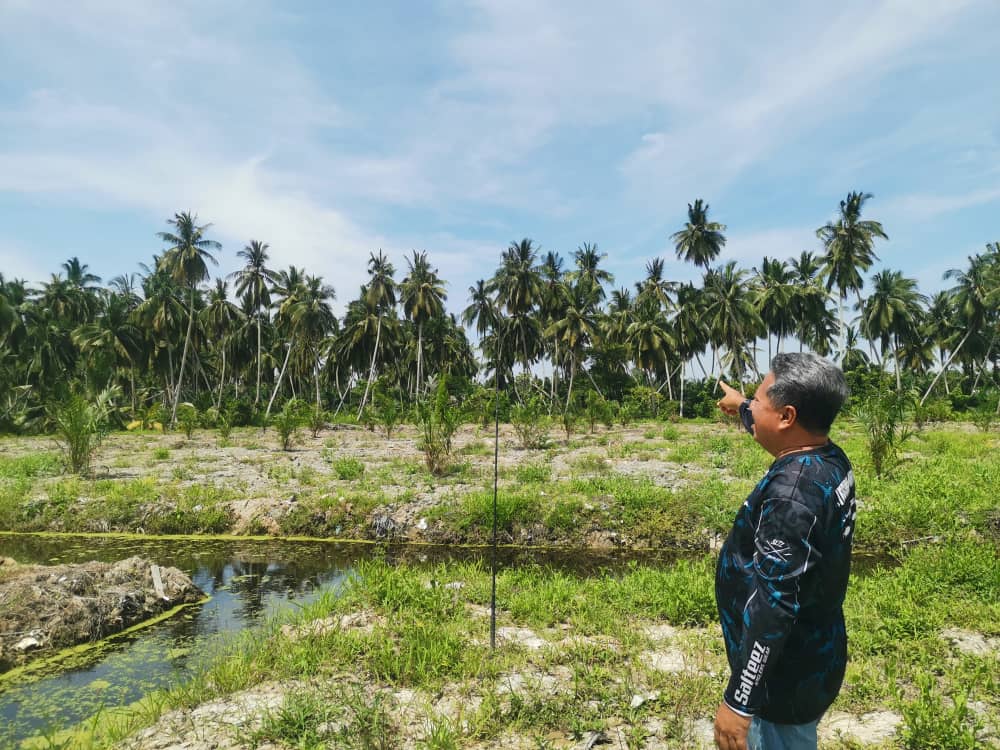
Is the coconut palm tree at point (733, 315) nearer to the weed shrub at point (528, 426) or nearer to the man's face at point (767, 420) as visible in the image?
the weed shrub at point (528, 426)

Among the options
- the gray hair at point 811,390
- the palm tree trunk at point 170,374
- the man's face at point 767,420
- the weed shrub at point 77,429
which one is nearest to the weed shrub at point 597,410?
the weed shrub at point 77,429

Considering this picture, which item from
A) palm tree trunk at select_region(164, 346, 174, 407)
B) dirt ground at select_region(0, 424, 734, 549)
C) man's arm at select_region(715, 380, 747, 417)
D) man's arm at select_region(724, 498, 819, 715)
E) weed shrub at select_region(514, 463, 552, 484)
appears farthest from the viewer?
palm tree trunk at select_region(164, 346, 174, 407)

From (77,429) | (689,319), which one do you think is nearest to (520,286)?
(689,319)

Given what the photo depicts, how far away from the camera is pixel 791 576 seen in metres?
1.77

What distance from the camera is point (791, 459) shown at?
75.9 inches

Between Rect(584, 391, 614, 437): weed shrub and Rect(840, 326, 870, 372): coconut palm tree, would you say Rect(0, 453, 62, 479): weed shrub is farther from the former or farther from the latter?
Rect(840, 326, 870, 372): coconut palm tree

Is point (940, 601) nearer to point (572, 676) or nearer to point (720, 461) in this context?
point (572, 676)

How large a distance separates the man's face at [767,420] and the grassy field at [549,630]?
2.14 metres

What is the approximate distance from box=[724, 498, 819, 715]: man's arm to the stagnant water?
431 centimetres

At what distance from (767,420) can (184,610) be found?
22.0 feet

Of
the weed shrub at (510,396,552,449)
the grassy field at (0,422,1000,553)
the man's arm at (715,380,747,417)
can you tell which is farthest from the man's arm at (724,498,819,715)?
the weed shrub at (510,396,552,449)

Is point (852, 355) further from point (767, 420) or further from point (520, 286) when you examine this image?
point (767, 420)

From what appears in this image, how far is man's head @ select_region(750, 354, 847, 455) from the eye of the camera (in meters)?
1.95

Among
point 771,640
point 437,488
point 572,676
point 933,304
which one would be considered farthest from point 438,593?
point 933,304
